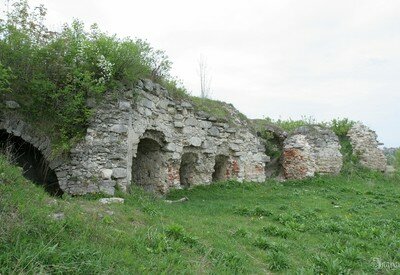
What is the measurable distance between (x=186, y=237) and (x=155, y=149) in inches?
205

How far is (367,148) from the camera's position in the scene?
16.5 metres

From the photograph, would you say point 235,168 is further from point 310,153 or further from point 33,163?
point 33,163

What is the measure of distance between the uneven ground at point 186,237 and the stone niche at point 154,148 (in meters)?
0.71

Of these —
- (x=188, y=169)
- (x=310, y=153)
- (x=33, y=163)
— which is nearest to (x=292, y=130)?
(x=310, y=153)

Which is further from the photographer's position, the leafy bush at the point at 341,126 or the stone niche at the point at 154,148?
the leafy bush at the point at 341,126

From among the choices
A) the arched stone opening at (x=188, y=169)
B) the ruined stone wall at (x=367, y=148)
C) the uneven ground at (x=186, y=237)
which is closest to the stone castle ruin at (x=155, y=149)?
the arched stone opening at (x=188, y=169)

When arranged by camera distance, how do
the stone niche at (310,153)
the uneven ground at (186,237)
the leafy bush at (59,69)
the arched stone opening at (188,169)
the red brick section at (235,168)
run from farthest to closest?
the stone niche at (310,153), the red brick section at (235,168), the arched stone opening at (188,169), the leafy bush at (59,69), the uneven ground at (186,237)

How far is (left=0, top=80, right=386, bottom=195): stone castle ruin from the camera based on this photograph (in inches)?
295

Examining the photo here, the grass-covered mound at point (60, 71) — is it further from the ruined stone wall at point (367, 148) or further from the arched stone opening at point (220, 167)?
the ruined stone wall at point (367, 148)

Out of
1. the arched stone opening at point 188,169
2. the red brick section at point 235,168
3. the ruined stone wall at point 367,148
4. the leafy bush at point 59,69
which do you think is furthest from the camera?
the ruined stone wall at point 367,148

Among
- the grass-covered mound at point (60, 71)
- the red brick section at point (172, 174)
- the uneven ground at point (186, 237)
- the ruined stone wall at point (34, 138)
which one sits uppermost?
the grass-covered mound at point (60, 71)

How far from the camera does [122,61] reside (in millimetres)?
7859

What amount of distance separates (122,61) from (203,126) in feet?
12.8

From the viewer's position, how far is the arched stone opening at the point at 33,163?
7.84 m
